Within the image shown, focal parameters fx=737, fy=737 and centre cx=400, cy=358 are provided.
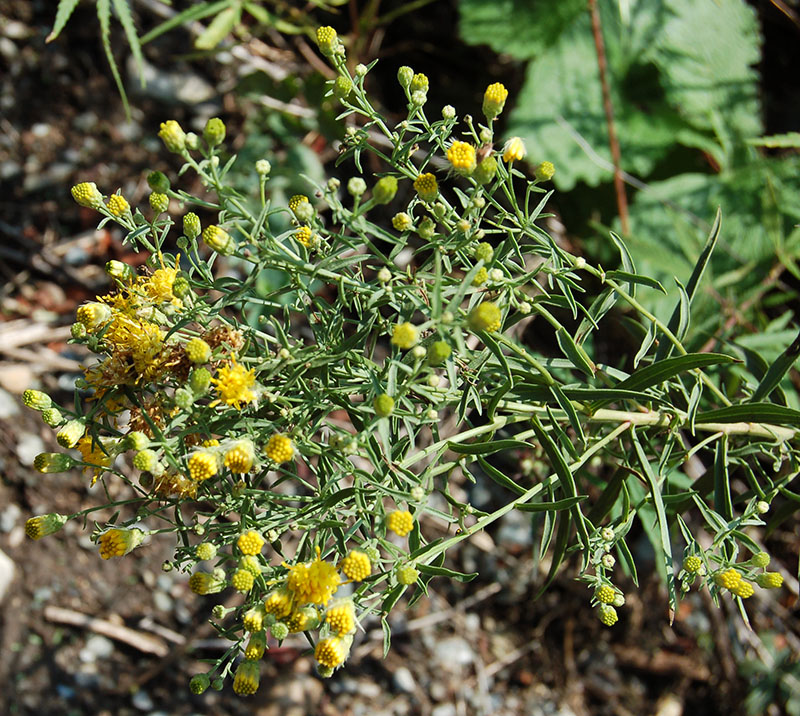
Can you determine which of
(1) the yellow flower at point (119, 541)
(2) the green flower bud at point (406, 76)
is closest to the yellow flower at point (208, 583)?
(1) the yellow flower at point (119, 541)

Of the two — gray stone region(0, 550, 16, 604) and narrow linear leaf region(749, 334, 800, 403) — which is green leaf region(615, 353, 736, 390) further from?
gray stone region(0, 550, 16, 604)

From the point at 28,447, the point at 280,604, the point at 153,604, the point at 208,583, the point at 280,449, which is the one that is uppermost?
the point at 280,449

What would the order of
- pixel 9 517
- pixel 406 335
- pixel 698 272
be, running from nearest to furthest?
pixel 406 335, pixel 698 272, pixel 9 517

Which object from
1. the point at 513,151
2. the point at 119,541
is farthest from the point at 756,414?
the point at 119,541

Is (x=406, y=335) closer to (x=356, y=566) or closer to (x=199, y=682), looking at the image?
(x=356, y=566)

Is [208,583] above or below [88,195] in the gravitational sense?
below

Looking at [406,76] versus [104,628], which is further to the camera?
[104,628]

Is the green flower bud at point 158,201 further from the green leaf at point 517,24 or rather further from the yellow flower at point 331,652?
the green leaf at point 517,24

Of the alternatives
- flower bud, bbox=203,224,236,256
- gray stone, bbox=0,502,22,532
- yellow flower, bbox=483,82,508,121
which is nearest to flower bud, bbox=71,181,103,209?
flower bud, bbox=203,224,236,256
